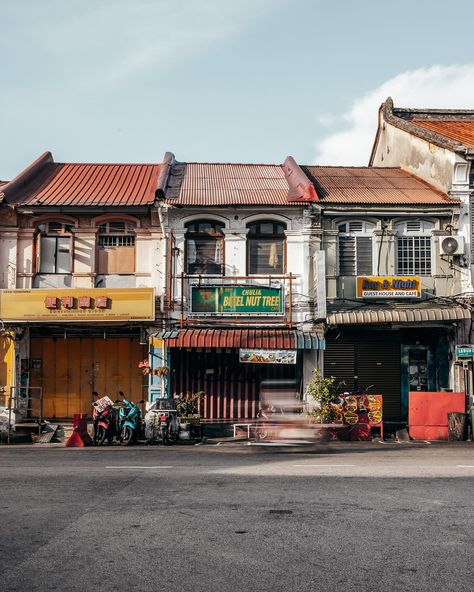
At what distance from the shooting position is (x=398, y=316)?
787 inches

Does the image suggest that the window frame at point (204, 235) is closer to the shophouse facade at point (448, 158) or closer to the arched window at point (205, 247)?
the arched window at point (205, 247)

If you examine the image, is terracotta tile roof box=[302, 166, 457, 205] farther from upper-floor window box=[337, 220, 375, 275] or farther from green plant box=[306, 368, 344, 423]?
green plant box=[306, 368, 344, 423]

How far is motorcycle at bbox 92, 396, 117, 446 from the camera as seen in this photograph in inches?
712

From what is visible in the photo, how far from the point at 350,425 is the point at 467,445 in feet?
10.7

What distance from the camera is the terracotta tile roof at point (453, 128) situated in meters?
23.8

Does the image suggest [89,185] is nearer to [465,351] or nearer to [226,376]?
[226,376]

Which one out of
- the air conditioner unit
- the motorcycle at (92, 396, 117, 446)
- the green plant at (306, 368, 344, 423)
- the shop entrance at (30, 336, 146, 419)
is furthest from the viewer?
the shop entrance at (30, 336, 146, 419)

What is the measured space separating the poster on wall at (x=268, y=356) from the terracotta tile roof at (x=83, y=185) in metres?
5.57

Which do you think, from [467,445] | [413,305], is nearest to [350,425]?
[467,445]

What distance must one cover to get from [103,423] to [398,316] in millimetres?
8992

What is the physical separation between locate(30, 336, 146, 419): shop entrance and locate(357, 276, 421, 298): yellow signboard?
23.9 ft

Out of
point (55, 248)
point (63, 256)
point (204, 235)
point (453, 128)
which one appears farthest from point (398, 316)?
point (55, 248)

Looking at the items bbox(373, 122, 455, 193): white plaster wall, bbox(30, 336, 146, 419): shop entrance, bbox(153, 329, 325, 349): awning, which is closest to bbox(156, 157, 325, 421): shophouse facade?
bbox(153, 329, 325, 349): awning

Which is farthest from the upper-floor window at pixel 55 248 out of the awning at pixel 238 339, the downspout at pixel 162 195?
the awning at pixel 238 339
